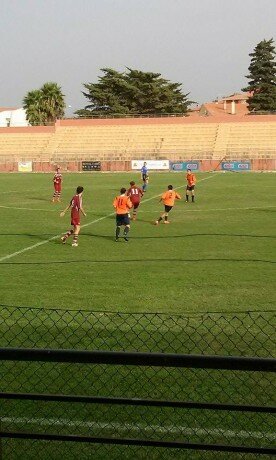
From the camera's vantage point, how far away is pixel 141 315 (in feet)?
37.6

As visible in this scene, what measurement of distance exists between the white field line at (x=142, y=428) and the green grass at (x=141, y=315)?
29 mm

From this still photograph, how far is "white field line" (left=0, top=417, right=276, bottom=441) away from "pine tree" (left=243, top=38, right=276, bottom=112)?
3497 inches

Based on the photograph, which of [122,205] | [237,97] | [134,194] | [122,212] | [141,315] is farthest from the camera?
[237,97]

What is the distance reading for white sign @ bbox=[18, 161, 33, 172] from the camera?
2805 inches

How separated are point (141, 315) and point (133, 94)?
85.2 metres

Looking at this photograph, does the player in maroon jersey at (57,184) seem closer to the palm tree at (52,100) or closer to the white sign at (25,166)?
the white sign at (25,166)

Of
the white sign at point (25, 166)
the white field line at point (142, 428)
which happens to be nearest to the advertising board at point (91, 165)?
the white sign at point (25, 166)

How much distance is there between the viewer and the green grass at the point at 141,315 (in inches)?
282

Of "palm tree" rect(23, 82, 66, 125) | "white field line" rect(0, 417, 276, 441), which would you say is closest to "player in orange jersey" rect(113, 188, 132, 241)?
"white field line" rect(0, 417, 276, 441)

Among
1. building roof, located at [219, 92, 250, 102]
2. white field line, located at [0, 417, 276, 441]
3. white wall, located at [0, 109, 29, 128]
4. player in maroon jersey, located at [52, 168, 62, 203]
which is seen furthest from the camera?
building roof, located at [219, 92, 250, 102]

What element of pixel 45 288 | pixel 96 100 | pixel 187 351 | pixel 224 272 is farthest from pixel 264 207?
pixel 96 100

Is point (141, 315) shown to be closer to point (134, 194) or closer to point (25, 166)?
point (134, 194)

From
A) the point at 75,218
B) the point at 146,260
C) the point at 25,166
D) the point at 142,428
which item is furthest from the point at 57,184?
the point at 25,166

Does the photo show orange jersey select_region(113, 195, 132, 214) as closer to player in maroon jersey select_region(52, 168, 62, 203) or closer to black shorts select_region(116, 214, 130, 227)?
black shorts select_region(116, 214, 130, 227)
